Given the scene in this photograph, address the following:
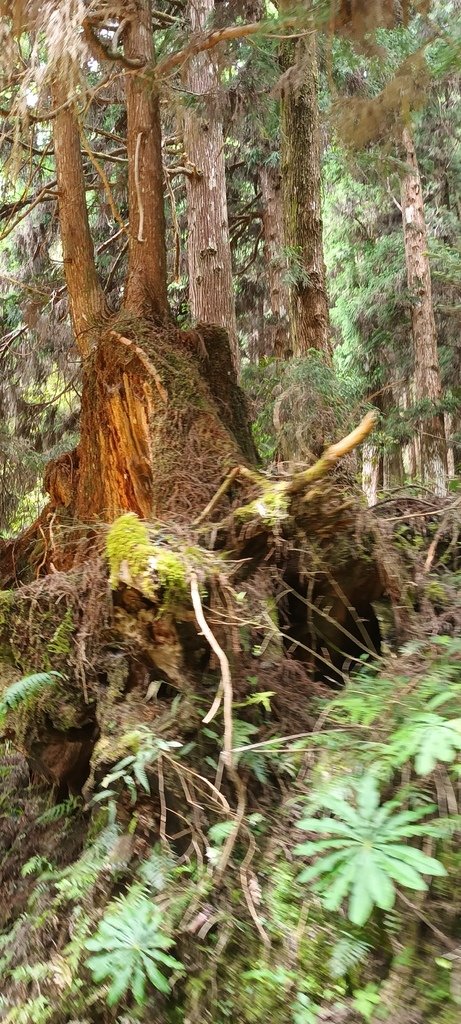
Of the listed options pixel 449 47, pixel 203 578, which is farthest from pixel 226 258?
pixel 203 578

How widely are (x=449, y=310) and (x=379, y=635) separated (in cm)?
906

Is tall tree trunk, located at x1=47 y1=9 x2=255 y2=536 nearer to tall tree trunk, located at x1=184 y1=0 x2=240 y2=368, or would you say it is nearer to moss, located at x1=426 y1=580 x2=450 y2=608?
tall tree trunk, located at x1=184 y1=0 x2=240 y2=368

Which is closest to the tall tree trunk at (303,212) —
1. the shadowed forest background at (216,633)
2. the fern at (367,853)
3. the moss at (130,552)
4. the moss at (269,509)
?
the shadowed forest background at (216,633)

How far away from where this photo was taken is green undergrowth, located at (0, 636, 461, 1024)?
82.6 inches

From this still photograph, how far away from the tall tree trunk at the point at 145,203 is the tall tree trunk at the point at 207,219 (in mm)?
1214

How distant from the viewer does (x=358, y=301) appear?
1160cm

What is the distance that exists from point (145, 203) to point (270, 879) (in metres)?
4.76

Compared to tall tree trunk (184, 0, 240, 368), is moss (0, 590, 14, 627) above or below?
below

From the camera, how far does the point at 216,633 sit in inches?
121

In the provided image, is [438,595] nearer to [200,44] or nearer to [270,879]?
[270,879]

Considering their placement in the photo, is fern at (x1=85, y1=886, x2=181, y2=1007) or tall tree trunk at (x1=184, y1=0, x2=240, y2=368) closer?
fern at (x1=85, y1=886, x2=181, y2=1007)

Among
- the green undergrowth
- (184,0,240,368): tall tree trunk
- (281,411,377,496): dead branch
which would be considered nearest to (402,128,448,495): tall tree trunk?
(184,0,240,368): tall tree trunk

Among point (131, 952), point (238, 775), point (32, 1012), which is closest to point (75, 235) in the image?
point (238, 775)

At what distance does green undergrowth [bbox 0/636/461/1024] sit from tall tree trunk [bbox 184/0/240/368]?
4391 mm
